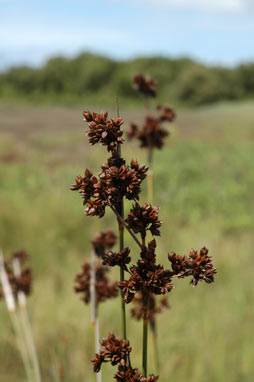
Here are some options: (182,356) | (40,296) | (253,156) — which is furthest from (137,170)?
(253,156)

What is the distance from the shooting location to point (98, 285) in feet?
4.42

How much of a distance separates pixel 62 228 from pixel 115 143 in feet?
18.6

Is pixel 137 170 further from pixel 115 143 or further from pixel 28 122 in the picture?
pixel 28 122

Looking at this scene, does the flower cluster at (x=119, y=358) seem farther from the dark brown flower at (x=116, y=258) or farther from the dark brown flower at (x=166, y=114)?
the dark brown flower at (x=166, y=114)

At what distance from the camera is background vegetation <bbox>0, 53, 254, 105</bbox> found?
3466 centimetres

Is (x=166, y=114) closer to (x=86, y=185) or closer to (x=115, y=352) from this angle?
(x=86, y=185)

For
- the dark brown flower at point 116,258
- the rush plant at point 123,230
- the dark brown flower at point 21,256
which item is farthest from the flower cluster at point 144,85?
the dark brown flower at point 116,258

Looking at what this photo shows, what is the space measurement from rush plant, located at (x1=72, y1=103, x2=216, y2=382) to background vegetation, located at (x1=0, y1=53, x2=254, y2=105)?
111ft

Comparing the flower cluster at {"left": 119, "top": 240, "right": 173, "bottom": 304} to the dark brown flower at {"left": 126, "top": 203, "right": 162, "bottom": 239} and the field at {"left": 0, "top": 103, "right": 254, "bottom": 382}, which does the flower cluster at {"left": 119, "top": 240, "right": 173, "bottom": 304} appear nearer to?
the dark brown flower at {"left": 126, "top": 203, "right": 162, "bottom": 239}

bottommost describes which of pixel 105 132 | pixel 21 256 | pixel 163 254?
pixel 105 132

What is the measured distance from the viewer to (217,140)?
18.7m

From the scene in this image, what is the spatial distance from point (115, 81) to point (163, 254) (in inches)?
1256

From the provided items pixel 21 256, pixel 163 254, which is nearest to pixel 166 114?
pixel 21 256

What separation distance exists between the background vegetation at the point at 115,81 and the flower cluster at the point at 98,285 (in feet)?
110
